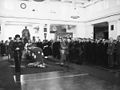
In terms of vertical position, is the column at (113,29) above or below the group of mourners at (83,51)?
above

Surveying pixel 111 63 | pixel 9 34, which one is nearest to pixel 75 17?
pixel 9 34

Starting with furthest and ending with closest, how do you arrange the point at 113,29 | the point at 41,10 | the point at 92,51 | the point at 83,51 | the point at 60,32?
the point at 60,32 → the point at 41,10 → the point at 113,29 → the point at 83,51 → the point at 92,51

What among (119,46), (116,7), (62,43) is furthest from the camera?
(116,7)

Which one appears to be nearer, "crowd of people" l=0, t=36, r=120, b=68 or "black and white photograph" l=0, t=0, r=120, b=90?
"crowd of people" l=0, t=36, r=120, b=68

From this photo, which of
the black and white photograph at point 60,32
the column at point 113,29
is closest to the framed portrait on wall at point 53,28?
the black and white photograph at point 60,32

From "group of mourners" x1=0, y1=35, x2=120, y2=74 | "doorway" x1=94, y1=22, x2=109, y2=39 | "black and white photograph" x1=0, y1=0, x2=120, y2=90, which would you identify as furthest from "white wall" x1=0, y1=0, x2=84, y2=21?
"group of mourners" x1=0, y1=35, x2=120, y2=74

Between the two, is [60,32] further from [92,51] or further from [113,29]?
[92,51]

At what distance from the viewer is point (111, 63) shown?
8.58m

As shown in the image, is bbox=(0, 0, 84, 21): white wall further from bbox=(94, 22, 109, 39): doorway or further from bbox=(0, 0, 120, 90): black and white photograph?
bbox=(94, 22, 109, 39): doorway

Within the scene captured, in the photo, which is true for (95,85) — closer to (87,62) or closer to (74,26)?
(87,62)

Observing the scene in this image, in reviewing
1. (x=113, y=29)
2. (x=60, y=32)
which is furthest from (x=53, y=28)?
(x=113, y=29)

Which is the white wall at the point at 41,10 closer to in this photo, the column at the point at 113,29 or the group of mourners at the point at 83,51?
the column at the point at 113,29

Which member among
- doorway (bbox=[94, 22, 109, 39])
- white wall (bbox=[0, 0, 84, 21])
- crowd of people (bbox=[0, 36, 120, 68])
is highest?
white wall (bbox=[0, 0, 84, 21])

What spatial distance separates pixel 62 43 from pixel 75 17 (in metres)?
10.7
